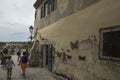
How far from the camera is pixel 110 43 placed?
1011 centimetres

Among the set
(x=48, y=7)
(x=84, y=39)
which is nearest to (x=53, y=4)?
(x=48, y=7)

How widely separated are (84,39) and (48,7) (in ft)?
30.0

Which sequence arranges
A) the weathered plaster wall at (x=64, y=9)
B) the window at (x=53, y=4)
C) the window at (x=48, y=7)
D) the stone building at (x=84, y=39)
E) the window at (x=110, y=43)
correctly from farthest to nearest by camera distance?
the window at (x=48, y=7) → the window at (x=53, y=4) → the weathered plaster wall at (x=64, y=9) → the stone building at (x=84, y=39) → the window at (x=110, y=43)

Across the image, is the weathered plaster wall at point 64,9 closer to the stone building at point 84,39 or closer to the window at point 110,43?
the stone building at point 84,39

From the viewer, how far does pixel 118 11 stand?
923cm

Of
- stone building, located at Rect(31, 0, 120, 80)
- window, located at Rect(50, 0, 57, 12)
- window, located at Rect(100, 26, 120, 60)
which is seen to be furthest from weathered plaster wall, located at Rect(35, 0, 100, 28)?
window, located at Rect(100, 26, 120, 60)

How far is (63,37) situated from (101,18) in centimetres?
549

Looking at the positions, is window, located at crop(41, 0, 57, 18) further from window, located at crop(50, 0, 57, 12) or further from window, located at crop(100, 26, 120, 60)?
window, located at crop(100, 26, 120, 60)

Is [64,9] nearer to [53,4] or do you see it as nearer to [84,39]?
[53,4]

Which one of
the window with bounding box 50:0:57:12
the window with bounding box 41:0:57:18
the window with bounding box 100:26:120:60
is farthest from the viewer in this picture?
the window with bounding box 41:0:57:18

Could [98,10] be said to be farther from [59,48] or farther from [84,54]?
[59,48]

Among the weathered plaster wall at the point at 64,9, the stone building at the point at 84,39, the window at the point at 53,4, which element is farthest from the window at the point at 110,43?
the window at the point at 53,4

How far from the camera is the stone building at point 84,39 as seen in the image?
9.77 meters

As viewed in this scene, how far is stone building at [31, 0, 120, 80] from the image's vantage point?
32.0 feet
